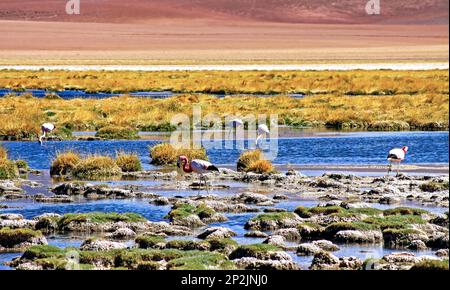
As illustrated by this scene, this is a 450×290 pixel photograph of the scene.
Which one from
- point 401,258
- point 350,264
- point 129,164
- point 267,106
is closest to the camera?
point 350,264

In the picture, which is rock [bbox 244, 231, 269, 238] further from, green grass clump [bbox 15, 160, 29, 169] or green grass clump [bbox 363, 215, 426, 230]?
green grass clump [bbox 15, 160, 29, 169]

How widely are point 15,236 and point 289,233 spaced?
483cm

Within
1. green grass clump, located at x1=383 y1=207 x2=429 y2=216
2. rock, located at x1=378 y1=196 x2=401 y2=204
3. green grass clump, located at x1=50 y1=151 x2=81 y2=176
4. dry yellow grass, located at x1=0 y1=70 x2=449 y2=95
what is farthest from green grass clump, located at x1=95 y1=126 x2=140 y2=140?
dry yellow grass, located at x1=0 y1=70 x2=449 y2=95

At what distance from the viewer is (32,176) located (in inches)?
1119

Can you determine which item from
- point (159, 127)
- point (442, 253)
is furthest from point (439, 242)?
point (159, 127)

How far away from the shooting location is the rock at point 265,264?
16016 millimetres

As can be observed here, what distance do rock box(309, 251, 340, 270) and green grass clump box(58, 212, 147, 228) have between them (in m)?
4.90

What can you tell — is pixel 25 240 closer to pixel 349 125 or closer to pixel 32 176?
pixel 32 176

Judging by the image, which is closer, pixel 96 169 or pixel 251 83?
pixel 96 169

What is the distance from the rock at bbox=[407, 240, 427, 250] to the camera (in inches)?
702

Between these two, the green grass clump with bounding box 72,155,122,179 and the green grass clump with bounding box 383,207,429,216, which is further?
the green grass clump with bounding box 72,155,122,179

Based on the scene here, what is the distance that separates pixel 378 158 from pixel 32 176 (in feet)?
35.1

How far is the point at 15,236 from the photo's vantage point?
1838cm

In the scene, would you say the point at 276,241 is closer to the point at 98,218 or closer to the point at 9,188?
the point at 98,218
